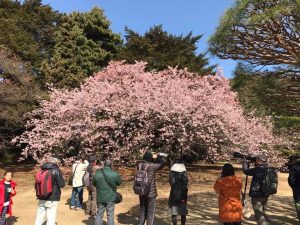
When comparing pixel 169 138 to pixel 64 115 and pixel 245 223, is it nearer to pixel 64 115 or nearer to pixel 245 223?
pixel 64 115

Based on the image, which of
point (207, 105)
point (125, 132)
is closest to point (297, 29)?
point (207, 105)

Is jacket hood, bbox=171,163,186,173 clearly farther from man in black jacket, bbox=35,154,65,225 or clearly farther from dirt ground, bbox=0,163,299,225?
man in black jacket, bbox=35,154,65,225

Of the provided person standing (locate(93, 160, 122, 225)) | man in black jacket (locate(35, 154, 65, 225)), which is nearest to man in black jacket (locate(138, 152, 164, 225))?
person standing (locate(93, 160, 122, 225))

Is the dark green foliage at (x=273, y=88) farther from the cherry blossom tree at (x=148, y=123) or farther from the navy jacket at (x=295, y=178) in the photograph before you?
the cherry blossom tree at (x=148, y=123)

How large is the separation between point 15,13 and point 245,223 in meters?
27.6

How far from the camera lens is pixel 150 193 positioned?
6.85 meters

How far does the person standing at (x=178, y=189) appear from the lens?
686cm

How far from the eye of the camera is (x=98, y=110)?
15.3 m

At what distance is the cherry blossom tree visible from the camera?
1395 centimetres

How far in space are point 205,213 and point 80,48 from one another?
63.1 feet

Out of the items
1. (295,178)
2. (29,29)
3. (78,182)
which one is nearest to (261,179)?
(295,178)

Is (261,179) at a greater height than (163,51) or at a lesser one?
lesser

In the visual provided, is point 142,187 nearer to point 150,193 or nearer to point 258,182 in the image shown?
point 150,193

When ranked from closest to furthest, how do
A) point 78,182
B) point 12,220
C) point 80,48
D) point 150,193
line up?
1. point 150,193
2. point 12,220
3. point 78,182
4. point 80,48
